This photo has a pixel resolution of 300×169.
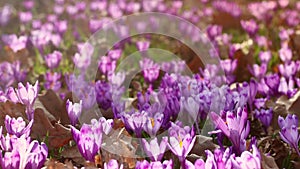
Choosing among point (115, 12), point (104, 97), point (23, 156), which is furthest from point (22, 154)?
point (115, 12)

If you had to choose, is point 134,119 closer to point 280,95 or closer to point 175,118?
point 175,118

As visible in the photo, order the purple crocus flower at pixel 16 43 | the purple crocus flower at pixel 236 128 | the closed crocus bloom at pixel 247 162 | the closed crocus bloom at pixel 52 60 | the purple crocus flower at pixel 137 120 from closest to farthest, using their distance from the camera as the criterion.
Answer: the closed crocus bloom at pixel 247 162
the purple crocus flower at pixel 236 128
the purple crocus flower at pixel 137 120
the closed crocus bloom at pixel 52 60
the purple crocus flower at pixel 16 43

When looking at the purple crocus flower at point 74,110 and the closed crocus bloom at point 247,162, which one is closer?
the closed crocus bloom at point 247,162

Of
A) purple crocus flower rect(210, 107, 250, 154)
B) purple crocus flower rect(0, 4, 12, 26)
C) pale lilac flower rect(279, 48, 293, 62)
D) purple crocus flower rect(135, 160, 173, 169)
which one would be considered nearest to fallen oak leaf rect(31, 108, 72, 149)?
purple crocus flower rect(135, 160, 173, 169)

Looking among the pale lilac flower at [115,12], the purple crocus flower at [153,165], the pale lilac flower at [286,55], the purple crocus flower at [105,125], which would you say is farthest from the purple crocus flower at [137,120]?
the pale lilac flower at [115,12]

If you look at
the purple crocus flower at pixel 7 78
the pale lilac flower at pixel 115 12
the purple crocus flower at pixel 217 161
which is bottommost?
the purple crocus flower at pixel 217 161

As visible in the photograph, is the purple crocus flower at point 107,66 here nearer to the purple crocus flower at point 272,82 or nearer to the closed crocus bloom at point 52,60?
the closed crocus bloom at point 52,60
